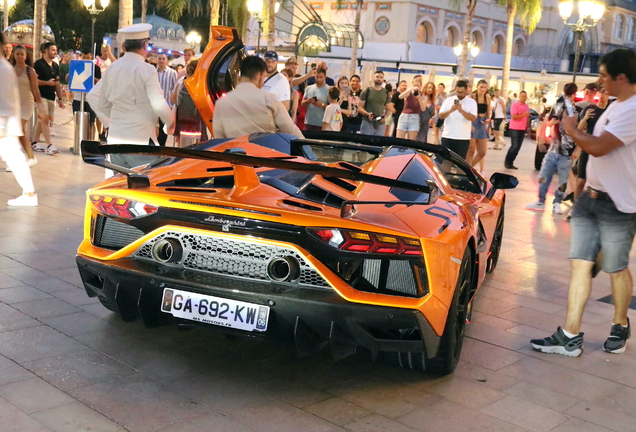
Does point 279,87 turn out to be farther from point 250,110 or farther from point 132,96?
point 250,110

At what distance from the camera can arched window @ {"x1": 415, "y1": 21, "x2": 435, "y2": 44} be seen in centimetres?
6606

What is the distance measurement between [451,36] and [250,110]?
65.8m

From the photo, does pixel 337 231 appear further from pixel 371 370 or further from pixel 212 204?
pixel 371 370

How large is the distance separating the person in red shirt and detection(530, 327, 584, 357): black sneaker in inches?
540

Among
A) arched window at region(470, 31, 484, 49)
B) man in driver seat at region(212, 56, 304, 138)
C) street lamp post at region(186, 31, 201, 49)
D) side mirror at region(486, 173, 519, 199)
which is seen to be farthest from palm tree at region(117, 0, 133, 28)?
arched window at region(470, 31, 484, 49)

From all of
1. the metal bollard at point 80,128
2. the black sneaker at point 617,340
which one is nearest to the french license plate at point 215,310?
the black sneaker at point 617,340

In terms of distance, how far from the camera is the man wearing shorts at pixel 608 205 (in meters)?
4.87

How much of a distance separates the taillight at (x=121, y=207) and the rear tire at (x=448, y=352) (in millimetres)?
1503

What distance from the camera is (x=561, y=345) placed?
5.05m

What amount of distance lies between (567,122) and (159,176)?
→ 2512mm

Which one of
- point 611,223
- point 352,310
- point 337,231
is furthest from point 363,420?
point 611,223

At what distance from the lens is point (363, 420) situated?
12.4 ft

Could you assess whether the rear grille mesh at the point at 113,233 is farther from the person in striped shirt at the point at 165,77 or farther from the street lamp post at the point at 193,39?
the street lamp post at the point at 193,39

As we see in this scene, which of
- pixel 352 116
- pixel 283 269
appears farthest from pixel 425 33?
pixel 283 269
